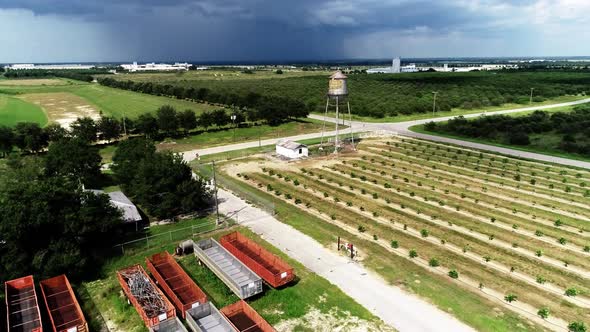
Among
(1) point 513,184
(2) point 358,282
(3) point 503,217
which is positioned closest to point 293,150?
(1) point 513,184

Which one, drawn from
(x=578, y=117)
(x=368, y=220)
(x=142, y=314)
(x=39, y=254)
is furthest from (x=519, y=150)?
(x=39, y=254)

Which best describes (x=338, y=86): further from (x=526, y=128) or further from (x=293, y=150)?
(x=526, y=128)

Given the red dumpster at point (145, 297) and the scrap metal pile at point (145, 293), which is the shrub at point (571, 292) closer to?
the red dumpster at point (145, 297)

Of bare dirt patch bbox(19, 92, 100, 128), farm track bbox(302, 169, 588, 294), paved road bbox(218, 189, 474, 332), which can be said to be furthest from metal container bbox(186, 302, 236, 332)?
bare dirt patch bbox(19, 92, 100, 128)

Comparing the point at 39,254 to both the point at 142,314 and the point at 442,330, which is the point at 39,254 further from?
the point at 442,330

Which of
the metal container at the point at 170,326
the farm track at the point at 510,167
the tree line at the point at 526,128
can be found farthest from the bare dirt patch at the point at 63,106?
the tree line at the point at 526,128

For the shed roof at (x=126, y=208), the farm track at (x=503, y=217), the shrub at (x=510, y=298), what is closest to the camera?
the shrub at (x=510, y=298)
